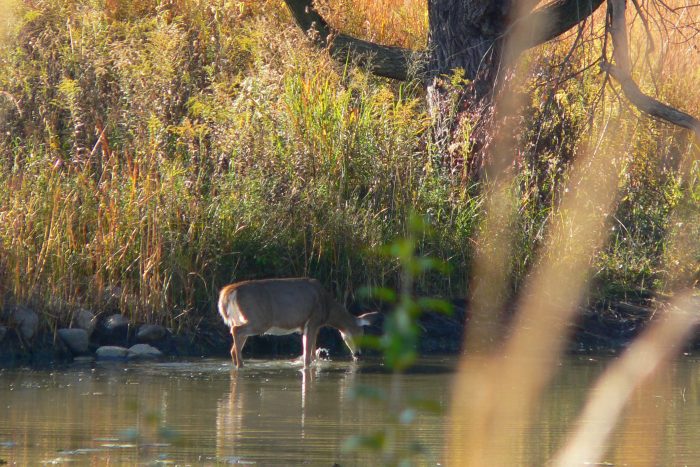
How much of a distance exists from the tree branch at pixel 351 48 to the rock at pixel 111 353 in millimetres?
4902

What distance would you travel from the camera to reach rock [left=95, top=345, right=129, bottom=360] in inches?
441

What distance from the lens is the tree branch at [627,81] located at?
32.7 feet

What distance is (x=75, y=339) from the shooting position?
36.8ft

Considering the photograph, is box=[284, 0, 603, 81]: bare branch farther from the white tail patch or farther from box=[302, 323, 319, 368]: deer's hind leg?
the white tail patch

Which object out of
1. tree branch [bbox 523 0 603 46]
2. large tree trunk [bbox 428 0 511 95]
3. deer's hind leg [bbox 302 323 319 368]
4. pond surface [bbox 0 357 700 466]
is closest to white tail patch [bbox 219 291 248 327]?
pond surface [bbox 0 357 700 466]

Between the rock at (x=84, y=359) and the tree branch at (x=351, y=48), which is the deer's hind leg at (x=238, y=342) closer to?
the rock at (x=84, y=359)

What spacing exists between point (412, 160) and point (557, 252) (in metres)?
1.78

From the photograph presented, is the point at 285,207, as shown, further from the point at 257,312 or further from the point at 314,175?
the point at 257,312

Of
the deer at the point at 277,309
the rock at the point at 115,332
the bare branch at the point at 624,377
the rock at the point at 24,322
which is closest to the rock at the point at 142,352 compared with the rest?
the rock at the point at 115,332

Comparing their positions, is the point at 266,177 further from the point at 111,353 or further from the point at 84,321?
the point at 111,353

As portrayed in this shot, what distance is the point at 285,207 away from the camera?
12.2m

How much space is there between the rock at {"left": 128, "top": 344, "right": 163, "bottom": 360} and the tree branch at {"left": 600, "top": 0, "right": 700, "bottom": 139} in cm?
468

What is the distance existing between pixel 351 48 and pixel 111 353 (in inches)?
211

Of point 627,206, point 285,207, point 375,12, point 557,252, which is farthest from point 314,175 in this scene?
point 375,12
